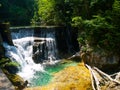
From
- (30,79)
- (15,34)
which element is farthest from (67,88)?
(15,34)

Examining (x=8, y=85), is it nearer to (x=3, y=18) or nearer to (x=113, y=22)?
(x=113, y=22)

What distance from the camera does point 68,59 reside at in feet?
70.6

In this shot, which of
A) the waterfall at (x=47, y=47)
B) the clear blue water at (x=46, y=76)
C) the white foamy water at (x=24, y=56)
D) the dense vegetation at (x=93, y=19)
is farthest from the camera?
the waterfall at (x=47, y=47)

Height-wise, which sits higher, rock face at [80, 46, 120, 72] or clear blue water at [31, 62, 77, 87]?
rock face at [80, 46, 120, 72]

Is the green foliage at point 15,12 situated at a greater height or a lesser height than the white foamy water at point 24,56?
greater

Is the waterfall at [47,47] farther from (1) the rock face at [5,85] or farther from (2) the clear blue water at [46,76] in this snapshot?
(1) the rock face at [5,85]

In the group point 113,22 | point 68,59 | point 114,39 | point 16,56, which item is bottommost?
point 68,59

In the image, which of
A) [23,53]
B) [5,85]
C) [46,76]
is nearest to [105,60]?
[46,76]

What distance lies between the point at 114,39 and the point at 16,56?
7.22 m

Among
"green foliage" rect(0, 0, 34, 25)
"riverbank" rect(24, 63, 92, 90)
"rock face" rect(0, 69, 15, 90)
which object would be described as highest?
"rock face" rect(0, 69, 15, 90)

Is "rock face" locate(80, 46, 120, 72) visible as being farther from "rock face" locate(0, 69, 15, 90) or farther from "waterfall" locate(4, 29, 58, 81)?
"rock face" locate(0, 69, 15, 90)

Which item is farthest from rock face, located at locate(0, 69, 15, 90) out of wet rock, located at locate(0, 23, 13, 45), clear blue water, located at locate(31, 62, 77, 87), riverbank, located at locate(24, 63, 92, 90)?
wet rock, located at locate(0, 23, 13, 45)

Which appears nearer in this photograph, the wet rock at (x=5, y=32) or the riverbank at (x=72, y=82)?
the riverbank at (x=72, y=82)

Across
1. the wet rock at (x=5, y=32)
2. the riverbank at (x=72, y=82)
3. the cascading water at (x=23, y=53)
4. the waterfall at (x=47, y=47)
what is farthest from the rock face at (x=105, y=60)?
the wet rock at (x=5, y=32)
